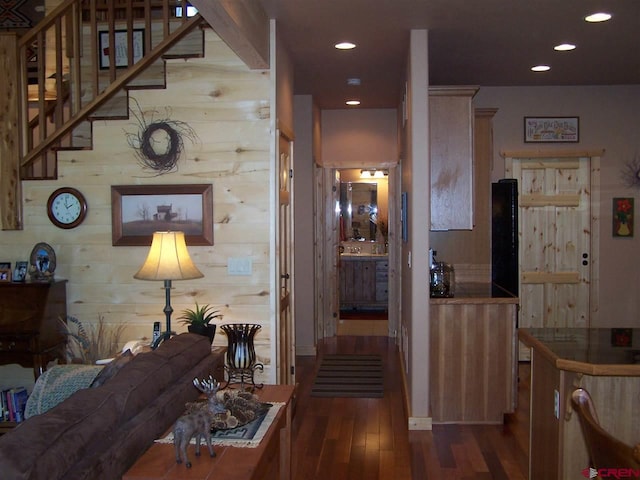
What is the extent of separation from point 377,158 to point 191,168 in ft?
13.2

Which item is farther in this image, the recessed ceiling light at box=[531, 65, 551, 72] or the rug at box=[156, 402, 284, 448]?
the recessed ceiling light at box=[531, 65, 551, 72]

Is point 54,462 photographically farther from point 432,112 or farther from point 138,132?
point 432,112

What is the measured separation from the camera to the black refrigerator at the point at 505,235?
221 inches

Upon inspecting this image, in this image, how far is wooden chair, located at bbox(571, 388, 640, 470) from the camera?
1.73 meters

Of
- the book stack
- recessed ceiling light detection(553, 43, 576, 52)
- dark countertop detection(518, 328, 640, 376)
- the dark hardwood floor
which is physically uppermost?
recessed ceiling light detection(553, 43, 576, 52)

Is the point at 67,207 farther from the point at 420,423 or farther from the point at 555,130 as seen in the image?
the point at 555,130

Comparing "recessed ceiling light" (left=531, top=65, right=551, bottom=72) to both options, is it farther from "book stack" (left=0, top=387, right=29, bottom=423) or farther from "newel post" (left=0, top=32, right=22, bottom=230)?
"book stack" (left=0, top=387, right=29, bottom=423)

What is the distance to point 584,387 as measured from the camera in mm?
2766

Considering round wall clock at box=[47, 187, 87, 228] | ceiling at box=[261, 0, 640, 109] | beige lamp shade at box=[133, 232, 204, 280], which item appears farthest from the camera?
round wall clock at box=[47, 187, 87, 228]

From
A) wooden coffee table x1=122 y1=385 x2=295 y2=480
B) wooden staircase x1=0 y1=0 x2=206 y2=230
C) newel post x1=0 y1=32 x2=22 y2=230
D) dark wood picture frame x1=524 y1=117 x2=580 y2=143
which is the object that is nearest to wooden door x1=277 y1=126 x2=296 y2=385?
wooden staircase x1=0 y1=0 x2=206 y2=230

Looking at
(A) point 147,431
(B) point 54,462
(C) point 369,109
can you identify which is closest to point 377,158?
(C) point 369,109

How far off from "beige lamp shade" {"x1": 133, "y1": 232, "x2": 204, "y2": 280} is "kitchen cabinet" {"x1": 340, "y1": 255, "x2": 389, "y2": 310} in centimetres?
583

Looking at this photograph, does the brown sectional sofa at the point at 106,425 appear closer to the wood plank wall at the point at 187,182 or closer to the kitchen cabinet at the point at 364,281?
the wood plank wall at the point at 187,182

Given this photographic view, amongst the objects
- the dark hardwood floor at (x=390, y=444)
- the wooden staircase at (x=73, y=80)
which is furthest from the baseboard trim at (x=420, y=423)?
the wooden staircase at (x=73, y=80)
